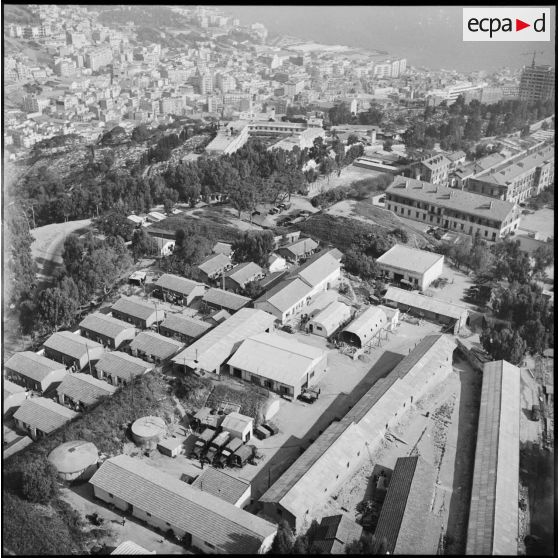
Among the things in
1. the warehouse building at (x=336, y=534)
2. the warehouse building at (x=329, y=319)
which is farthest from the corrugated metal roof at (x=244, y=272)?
the warehouse building at (x=336, y=534)

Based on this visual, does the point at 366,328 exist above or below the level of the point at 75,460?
above

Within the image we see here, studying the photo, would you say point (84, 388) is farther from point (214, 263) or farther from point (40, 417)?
point (214, 263)

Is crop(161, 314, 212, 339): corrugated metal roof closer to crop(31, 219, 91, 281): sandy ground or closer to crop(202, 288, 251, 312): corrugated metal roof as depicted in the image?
crop(202, 288, 251, 312): corrugated metal roof

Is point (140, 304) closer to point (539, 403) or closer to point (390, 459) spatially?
point (390, 459)

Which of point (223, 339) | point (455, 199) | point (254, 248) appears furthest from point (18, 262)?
point (455, 199)

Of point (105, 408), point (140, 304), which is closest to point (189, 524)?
point (105, 408)

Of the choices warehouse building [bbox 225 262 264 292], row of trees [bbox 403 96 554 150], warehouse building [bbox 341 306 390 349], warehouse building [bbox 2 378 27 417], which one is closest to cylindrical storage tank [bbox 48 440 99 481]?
warehouse building [bbox 2 378 27 417]

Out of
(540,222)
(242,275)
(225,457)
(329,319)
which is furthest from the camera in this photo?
(540,222)
